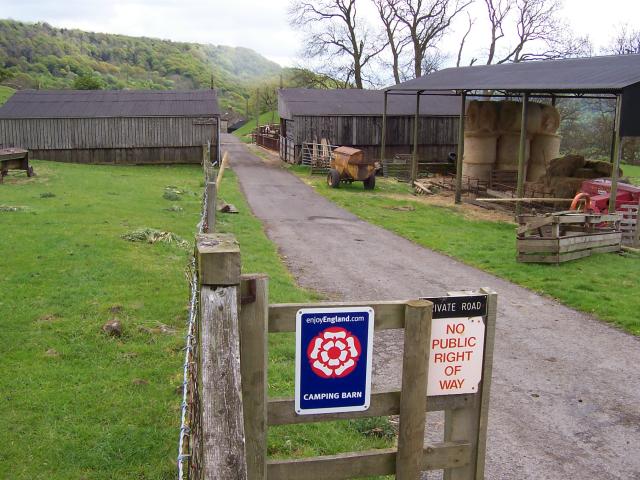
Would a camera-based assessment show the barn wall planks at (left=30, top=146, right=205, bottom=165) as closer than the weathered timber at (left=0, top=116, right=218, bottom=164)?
No

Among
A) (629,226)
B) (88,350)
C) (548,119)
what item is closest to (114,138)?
(548,119)

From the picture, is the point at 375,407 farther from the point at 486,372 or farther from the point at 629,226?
the point at 629,226

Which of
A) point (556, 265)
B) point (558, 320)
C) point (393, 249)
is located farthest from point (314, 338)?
point (393, 249)

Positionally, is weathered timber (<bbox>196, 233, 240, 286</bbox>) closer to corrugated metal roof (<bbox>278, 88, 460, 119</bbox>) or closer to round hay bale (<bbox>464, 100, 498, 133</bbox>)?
round hay bale (<bbox>464, 100, 498, 133</bbox>)

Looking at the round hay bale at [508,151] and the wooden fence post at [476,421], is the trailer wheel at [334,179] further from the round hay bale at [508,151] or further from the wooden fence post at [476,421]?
the wooden fence post at [476,421]

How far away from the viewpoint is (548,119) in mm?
28969

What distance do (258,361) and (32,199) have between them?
2106 centimetres

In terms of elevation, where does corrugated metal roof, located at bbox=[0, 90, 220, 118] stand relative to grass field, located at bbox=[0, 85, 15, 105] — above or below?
below

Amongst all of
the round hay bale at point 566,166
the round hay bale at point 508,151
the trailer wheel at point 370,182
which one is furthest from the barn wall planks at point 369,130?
the round hay bale at point 566,166

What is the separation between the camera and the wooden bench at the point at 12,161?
1102 inches

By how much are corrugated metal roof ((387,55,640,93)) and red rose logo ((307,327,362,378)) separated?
17206mm

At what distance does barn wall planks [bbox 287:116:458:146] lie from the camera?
42.5 meters

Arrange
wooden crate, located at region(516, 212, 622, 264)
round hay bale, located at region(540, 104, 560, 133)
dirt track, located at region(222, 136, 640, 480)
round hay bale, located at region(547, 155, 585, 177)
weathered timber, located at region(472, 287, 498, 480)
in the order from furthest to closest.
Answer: round hay bale, located at region(540, 104, 560, 133) → round hay bale, located at region(547, 155, 585, 177) → wooden crate, located at region(516, 212, 622, 264) → dirt track, located at region(222, 136, 640, 480) → weathered timber, located at region(472, 287, 498, 480)

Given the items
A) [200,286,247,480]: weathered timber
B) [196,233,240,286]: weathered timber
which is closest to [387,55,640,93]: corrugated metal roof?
[196,233,240,286]: weathered timber
